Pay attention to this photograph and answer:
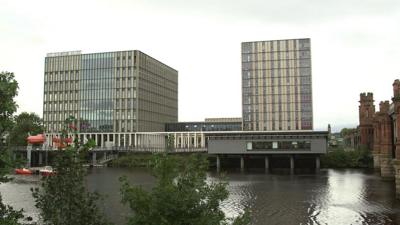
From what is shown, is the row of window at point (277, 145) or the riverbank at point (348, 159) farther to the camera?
the riverbank at point (348, 159)

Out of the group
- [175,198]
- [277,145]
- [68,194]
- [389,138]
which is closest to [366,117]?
[277,145]

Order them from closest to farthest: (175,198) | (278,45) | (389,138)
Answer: (175,198), (389,138), (278,45)

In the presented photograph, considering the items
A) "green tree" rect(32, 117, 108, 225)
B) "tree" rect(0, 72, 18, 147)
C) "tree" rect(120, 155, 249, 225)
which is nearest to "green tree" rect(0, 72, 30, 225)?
"tree" rect(0, 72, 18, 147)

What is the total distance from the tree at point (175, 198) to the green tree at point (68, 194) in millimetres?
1406

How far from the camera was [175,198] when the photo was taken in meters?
13.0

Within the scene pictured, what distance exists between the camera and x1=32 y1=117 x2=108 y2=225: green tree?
506 inches

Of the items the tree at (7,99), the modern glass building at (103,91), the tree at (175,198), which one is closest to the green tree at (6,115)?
the tree at (7,99)

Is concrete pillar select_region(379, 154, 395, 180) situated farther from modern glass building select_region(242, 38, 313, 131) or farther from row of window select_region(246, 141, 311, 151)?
modern glass building select_region(242, 38, 313, 131)

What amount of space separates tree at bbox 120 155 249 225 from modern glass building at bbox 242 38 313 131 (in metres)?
156

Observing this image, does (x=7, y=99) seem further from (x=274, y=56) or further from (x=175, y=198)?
(x=274, y=56)

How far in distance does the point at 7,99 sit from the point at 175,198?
6107mm

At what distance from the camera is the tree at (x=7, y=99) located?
13.1 m

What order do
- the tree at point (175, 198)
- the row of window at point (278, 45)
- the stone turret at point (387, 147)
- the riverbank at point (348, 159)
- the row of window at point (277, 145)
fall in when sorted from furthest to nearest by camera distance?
the row of window at point (278, 45)
the riverbank at point (348, 159)
the row of window at point (277, 145)
the stone turret at point (387, 147)
the tree at point (175, 198)

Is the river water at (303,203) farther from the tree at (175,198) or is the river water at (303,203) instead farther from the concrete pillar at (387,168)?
the tree at (175,198)
